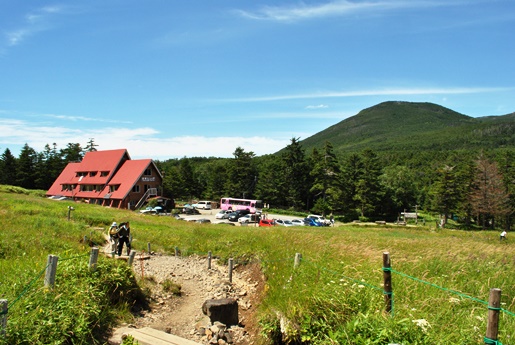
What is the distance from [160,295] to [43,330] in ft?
18.3

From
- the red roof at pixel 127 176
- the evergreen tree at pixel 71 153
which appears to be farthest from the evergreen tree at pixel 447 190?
the evergreen tree at pixel 71 153

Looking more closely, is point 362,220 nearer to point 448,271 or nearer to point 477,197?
point 477,197

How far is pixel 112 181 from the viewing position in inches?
2148

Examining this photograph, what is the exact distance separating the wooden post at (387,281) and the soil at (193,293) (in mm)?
3775

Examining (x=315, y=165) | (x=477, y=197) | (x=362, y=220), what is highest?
(x=315, y=165)

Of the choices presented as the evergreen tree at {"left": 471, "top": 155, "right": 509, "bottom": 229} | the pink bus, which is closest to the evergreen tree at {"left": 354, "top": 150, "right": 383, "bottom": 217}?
the evergreen tree at {"left": 471, "top": 155, "right": 509, "bottom": 229}

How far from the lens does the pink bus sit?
6110cm

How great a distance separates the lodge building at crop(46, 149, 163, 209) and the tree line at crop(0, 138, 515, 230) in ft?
69.8

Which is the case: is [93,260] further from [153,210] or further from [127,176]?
[127,176]

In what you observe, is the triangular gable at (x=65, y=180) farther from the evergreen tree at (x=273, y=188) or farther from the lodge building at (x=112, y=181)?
the evergreen tree at (x=273, y=188)

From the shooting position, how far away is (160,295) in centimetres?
1152

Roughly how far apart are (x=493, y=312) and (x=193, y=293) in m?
10.4

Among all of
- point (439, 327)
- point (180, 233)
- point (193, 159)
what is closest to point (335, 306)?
point (439, 327)

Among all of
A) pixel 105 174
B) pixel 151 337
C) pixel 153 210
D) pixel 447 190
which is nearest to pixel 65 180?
pixel 105 174
